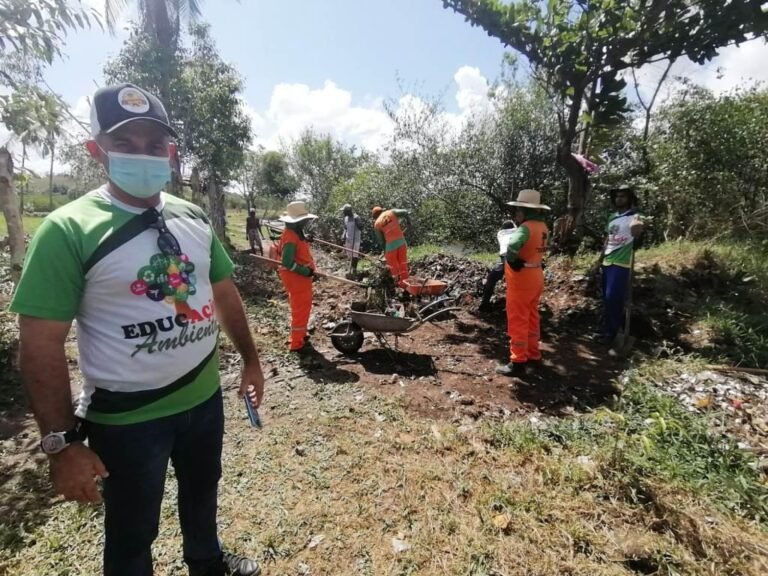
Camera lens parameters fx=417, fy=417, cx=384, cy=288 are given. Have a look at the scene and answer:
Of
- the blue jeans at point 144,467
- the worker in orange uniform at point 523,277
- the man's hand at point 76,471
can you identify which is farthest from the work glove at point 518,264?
the man's hand at point 76,471

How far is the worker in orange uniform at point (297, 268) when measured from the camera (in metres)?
5.43

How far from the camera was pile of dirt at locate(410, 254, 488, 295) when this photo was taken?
866 cm

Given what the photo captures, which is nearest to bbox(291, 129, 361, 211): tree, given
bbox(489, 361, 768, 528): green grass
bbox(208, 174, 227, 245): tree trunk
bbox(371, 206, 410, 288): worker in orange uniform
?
bbox(208, 174, 227, 245): tree trunk

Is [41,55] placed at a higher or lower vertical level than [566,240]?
higher

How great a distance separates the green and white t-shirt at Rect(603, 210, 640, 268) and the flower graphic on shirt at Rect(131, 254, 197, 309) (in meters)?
5.35

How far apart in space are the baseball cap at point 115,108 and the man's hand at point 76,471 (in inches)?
45.3

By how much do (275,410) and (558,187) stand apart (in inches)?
386

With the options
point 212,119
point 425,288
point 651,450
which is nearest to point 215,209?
point 212,119

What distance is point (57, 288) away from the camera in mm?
1348

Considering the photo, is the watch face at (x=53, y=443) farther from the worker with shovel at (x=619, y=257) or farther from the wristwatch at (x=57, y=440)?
the worker with shovel at (x=619, y=257)

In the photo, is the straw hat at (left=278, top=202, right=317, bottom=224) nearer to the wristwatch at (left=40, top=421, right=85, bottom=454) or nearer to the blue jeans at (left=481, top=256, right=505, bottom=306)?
the blue jeans at (left=481, top=256, right=505, bottom=306)

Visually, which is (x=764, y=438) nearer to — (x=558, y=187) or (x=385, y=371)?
(x=385, y=371)

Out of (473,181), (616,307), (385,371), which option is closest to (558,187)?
(473,181)

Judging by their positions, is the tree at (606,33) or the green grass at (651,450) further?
the tree at (606,33)
